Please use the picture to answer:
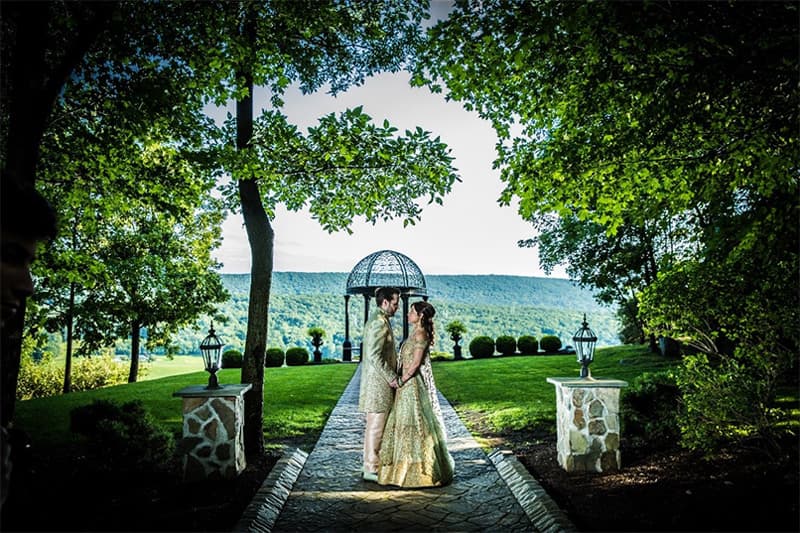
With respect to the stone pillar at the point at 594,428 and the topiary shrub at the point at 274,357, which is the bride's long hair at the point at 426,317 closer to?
the stone pillar at the point at 594,428

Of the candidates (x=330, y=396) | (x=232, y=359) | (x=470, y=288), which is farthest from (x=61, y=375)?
(x=470, y=288)

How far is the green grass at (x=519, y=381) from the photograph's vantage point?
9413 millimetres

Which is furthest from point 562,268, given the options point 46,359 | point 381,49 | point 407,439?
point 46,359

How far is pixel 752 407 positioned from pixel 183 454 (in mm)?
5976

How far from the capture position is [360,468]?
234 inches

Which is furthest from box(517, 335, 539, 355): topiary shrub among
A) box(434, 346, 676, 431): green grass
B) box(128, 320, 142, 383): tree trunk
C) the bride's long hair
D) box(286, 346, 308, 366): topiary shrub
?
the bride's long hair

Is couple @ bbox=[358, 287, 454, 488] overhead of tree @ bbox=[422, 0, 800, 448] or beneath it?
beneath

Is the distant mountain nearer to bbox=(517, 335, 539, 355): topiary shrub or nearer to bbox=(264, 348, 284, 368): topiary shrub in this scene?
bbox=(517, 335, 539, 355): topiary shrub

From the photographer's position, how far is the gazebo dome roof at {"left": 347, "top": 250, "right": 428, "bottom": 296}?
21969 millimetres

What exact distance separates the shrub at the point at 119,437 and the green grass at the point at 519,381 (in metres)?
5.38

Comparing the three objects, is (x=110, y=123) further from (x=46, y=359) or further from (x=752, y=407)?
(x=46, y=359)

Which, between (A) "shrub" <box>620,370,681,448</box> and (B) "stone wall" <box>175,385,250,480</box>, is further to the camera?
(A) "shrub" <box>620,370,681,448</box>

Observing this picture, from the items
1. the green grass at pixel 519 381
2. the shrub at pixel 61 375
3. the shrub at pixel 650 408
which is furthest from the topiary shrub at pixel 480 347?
the shrub at pixel 650 408

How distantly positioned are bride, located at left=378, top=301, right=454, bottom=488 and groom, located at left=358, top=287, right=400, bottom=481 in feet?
0.35
